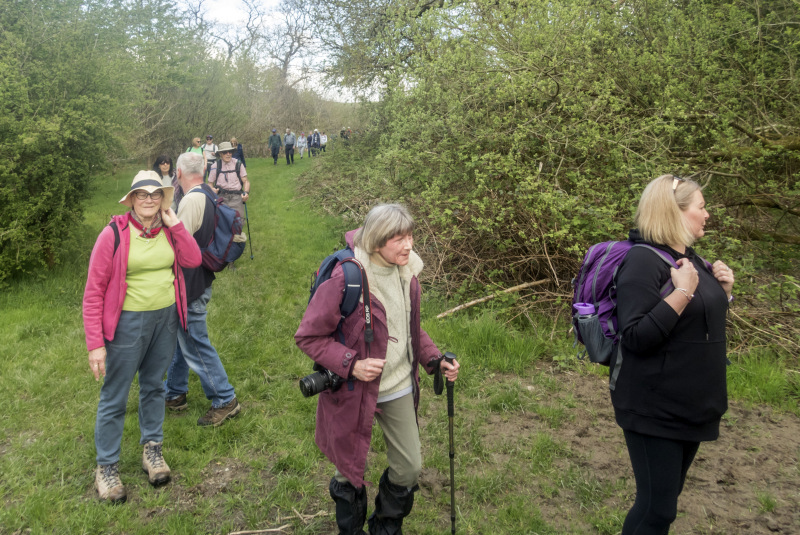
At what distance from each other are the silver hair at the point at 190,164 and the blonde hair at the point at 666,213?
358 centimetres

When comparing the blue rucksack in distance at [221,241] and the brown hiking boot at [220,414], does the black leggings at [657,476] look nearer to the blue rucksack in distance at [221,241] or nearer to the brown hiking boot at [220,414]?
the blue rucksack in distance at [221,241]

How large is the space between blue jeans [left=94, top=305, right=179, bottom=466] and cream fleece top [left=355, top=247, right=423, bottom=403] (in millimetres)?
1640

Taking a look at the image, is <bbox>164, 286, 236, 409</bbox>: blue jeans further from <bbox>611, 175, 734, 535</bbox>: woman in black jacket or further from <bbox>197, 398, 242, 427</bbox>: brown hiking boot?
<bbox>611, 175, 734, 535</bbox>: woman in black jacket

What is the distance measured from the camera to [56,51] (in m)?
8.43

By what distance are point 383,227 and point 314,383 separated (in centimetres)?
83

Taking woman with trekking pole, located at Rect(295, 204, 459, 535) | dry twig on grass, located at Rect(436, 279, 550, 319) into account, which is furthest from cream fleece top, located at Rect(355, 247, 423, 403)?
dry twig on grass, located at Rect(436, 279, 550, 319)

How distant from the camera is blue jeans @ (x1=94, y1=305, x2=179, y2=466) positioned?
3525 mm

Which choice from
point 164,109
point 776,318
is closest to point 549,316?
point 776,318

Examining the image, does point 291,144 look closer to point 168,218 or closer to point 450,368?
point 168,218

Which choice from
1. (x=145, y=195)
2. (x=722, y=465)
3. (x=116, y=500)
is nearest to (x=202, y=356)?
(x=116, y=500)

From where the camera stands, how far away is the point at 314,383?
8.87 ft

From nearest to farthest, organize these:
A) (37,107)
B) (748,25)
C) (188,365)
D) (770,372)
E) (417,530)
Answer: (417,530), (188,365), (770,372), (748,25), (37,107)

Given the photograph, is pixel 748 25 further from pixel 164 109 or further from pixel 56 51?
pixel 164 109

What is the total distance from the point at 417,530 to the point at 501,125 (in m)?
5.01
